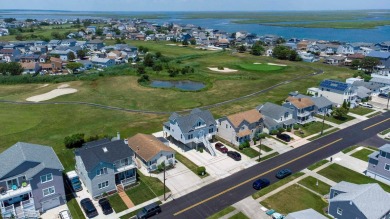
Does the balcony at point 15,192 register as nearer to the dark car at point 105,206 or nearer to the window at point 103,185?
the window at point 103,185

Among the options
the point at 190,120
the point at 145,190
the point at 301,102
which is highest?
the point at 301,102

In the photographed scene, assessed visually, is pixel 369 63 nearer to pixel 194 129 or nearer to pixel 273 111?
pixel 273 111

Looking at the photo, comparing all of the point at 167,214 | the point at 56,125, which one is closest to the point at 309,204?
the point at 167,214

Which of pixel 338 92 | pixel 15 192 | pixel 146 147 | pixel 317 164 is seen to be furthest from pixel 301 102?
pixel 15 192

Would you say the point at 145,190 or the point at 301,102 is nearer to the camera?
the point at 145,190

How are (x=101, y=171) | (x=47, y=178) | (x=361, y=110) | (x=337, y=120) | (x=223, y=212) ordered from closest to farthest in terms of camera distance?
(x=47, y=178)
(x=223, y=212)
(x=101, y=171)
(x=337, y=120)
(x=361, y=110)
